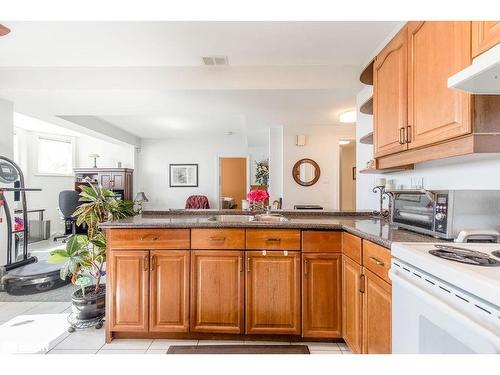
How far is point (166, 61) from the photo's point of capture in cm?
273

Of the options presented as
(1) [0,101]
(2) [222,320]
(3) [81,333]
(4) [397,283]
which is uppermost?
(1) [0,101]

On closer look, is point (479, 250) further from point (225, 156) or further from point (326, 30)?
point (225, 156)

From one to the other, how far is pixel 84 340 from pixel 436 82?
9.31 feet

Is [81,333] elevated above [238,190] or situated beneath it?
situated beneath

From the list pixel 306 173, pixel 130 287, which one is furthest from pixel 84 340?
pixel 306 173

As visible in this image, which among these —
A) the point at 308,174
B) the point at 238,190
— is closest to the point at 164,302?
the point at 308,174

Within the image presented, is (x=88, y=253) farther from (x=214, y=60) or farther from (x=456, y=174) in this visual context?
(x=456, y=174)

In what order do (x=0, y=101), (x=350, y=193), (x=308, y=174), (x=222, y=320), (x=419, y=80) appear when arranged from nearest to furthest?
(x=419, y=80) < (x=222, y=320) < (x=0, y=101) < (x=308, y=174) < (x=350, y=193)

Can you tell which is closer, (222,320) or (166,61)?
(222,320)

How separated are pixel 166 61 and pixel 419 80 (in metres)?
2.19

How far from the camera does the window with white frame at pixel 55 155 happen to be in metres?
6.52

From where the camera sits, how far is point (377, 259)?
1.50 metres

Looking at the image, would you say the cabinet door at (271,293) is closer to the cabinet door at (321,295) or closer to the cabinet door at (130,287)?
the cabinet door at (321,295)

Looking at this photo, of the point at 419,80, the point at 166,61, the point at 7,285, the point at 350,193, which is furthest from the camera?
the point at 350,193
